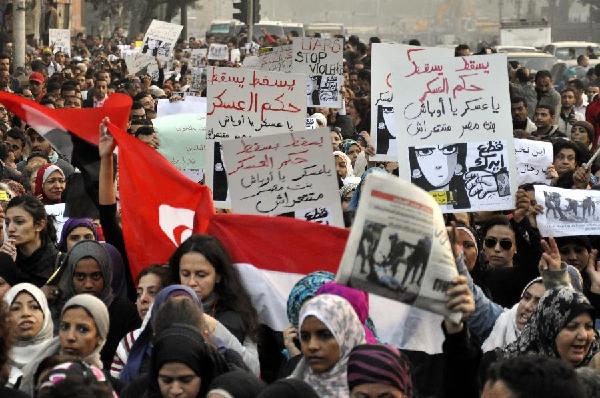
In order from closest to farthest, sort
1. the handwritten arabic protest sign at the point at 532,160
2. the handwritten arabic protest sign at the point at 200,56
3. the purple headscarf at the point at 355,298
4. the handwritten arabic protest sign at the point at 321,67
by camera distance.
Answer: the purple headscarf at the point at 355,298, the handwritten arabic protest sign at the point at 532,160, the handwritten arabic protest sign at the point at 321,67, the handwritten arabic protest sign at the point at 200,56

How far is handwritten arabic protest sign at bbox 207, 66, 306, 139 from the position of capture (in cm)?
1087

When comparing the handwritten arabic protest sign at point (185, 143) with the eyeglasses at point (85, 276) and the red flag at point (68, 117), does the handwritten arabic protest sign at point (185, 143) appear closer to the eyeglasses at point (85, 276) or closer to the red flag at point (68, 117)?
the red flag at point (68, 117)

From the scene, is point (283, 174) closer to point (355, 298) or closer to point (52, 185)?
point (52, 185)

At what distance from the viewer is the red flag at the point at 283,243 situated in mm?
7914

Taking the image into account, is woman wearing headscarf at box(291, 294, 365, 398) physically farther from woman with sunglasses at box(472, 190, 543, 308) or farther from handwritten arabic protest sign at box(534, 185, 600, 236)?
handwritten arabic protest sign at box(534, 185, 600, 236)

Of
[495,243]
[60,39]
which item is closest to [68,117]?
[495,243]

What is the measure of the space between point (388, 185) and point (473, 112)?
15.2 ft

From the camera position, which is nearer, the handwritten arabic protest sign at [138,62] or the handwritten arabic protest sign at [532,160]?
the handwritten arabic protest sign at [532,160]

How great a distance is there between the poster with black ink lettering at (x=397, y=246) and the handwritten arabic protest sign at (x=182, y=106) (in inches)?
354

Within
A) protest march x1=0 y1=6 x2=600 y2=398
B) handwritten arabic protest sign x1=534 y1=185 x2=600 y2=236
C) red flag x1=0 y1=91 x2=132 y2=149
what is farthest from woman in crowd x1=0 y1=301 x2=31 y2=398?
red flag x1=0 y1=91 x2=132 y2=149

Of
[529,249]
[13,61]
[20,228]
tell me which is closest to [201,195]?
[20,228]

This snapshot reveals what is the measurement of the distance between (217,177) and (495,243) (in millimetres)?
2206

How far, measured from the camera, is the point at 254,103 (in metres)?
10.9

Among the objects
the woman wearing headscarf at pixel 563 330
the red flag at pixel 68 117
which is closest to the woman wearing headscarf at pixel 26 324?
the woman wearing headscarf at pixel 563 330
